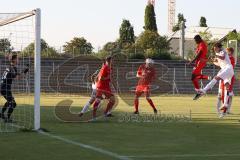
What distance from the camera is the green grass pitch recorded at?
35.6 ft

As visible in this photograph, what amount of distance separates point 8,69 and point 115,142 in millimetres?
5873

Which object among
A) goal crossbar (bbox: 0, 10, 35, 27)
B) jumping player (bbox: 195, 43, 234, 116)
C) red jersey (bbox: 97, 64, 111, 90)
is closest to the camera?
goal crossbar (bbox: 0, 10, 35, 27)

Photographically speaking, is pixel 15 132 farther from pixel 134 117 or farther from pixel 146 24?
pixel 146 24

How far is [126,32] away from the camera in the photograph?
85812mm

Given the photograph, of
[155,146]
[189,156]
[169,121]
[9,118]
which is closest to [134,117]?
[169,121]

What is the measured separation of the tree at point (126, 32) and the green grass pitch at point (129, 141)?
221 feet

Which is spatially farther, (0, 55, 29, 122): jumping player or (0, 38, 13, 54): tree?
(0, 55, 29, 122): jumping player

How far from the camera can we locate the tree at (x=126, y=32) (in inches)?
3354

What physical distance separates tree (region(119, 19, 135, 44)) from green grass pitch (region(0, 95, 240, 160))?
67290 mm

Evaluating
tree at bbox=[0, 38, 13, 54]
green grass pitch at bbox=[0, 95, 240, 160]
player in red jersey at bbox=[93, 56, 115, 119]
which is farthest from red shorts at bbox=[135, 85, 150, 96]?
tree at bbox=[0, 38, 13, 54]

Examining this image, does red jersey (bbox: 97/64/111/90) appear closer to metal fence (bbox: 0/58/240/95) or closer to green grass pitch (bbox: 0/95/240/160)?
green grass pitch (bbox: 0/95/240/160)

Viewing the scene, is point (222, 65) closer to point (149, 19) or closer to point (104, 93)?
point (104, 93)

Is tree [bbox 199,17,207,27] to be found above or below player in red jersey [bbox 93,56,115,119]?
above

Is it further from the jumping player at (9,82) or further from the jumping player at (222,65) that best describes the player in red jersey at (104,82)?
the jumping player at (222,65)
